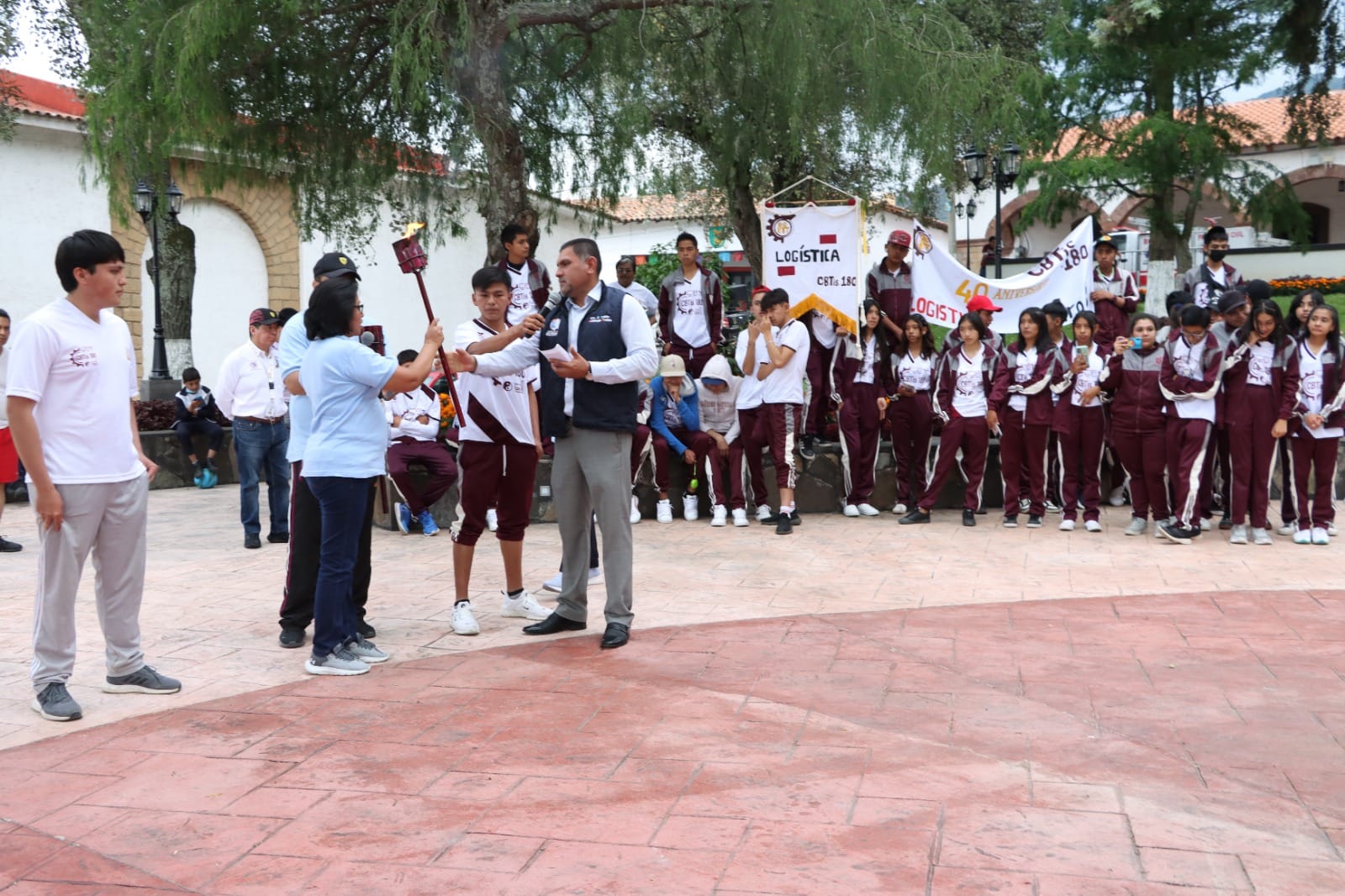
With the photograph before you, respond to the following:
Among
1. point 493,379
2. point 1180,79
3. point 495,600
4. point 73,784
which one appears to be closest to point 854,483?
point 495,600

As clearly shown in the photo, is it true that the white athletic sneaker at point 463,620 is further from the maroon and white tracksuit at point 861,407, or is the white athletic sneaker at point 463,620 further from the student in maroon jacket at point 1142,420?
the student in maroon jacket at point 1142,420

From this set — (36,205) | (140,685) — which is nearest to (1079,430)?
(140,685)

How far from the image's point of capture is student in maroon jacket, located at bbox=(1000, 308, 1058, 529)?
10.3 metres

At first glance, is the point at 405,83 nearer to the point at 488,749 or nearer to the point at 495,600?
the point at 495,600

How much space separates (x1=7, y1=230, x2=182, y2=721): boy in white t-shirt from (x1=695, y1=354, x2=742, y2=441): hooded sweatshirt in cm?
607

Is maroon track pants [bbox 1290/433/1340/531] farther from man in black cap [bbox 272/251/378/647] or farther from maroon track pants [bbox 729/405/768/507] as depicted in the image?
man in black cap [bbox 272/251/378/647]

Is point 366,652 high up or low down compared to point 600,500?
down

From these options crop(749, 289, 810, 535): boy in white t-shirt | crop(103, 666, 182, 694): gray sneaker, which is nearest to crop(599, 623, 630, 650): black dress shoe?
crop(103, 666, 182, 694): gray sneaker

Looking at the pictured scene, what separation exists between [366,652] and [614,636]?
1176mm

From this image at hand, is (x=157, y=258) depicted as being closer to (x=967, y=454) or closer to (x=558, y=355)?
(x=967, y=454)

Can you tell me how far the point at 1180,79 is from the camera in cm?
2353

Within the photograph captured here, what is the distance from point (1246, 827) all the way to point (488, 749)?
252 cm

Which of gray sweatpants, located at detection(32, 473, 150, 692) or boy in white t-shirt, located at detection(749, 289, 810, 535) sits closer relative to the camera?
gray sweatpants, located at detection(32, 473, 150, 692)

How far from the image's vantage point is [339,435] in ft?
18.6
